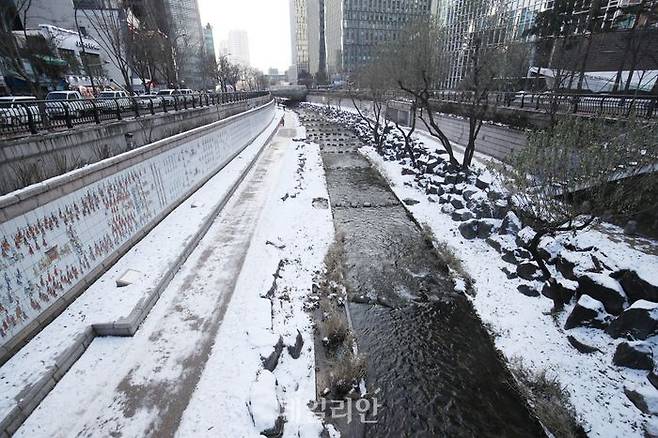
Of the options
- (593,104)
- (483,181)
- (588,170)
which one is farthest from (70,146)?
(593,104)

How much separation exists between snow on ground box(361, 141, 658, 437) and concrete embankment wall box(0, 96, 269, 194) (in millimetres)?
13658

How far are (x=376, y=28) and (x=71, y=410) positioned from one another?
418 ft

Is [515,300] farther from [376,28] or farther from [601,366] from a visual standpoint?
[376,28]

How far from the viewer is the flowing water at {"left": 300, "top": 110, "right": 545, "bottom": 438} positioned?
7.35 meters

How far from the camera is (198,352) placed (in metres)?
7.98

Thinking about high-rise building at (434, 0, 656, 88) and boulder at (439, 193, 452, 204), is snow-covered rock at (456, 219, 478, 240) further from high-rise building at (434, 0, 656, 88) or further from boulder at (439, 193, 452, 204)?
high-rise building at (434, 0, 656, 88)

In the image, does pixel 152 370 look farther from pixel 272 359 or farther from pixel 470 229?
pixel 470 229

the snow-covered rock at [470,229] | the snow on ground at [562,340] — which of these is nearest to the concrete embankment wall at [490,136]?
the snow-covered rock at [470,229]

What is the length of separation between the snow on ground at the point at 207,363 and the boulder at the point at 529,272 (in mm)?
7240

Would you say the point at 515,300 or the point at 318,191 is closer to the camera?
the point at 515,300

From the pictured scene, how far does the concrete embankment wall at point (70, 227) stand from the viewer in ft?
24.2

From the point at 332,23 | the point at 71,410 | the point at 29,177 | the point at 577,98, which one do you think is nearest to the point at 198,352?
the point at 71,410

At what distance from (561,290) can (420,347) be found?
473cm

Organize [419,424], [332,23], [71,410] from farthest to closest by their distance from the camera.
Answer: [332,23] < [419,424] < [71,410]
